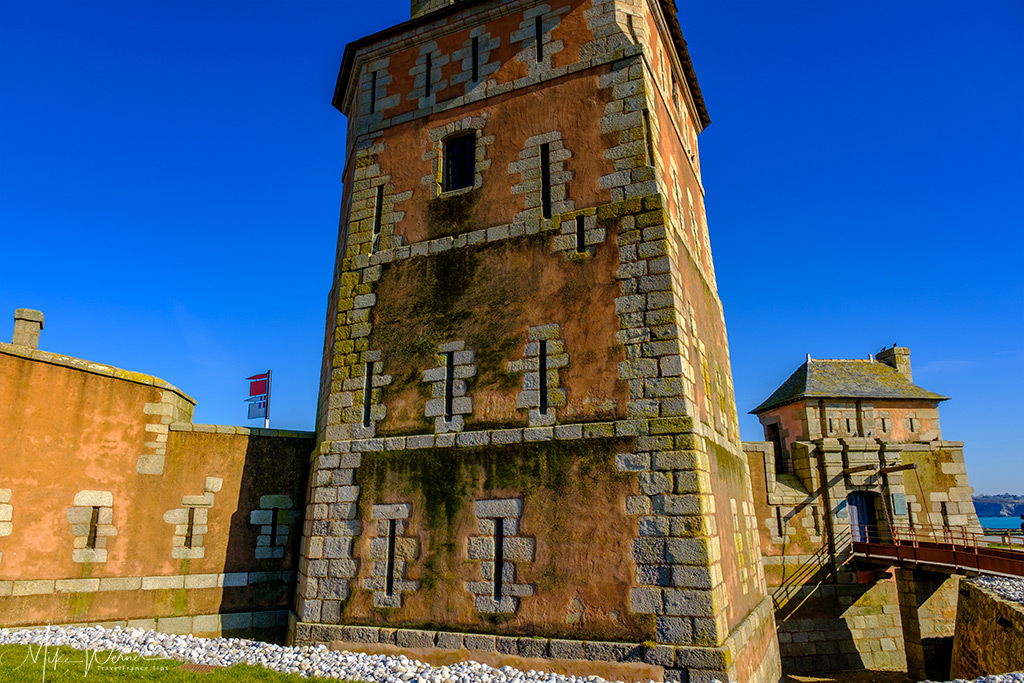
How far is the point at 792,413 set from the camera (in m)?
20.1

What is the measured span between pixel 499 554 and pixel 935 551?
12.5 metres

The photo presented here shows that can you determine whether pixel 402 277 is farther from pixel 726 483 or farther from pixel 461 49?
pixel 726 483

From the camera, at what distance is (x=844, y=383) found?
66.6ft

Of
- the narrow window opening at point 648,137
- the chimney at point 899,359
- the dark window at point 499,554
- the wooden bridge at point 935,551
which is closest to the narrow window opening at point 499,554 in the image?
the dark window at point 499,554

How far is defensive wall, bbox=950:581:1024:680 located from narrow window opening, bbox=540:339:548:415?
397 inches

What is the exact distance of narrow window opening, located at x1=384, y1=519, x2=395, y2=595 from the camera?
28.8 ft

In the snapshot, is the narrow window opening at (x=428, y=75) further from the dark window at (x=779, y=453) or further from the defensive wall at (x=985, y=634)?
the dark window at (x=779, y=453)

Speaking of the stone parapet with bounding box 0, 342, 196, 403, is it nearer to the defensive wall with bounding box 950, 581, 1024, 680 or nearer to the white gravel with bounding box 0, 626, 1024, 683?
the white gravel with bounding box 0, 626, 1024, 683

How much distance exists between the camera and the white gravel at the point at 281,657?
729 centimetres

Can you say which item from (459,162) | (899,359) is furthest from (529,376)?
(899,359)

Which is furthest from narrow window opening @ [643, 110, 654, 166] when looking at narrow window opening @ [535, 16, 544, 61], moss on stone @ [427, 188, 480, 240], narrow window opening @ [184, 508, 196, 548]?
narrow window opening @ [184, 508, 196, 548]

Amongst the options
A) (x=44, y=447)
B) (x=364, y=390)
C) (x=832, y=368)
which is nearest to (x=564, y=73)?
(x=364, y=390)

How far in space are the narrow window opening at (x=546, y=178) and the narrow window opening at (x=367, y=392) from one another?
3.77 metres

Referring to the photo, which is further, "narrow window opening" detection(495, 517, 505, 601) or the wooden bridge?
the wooden bridge
